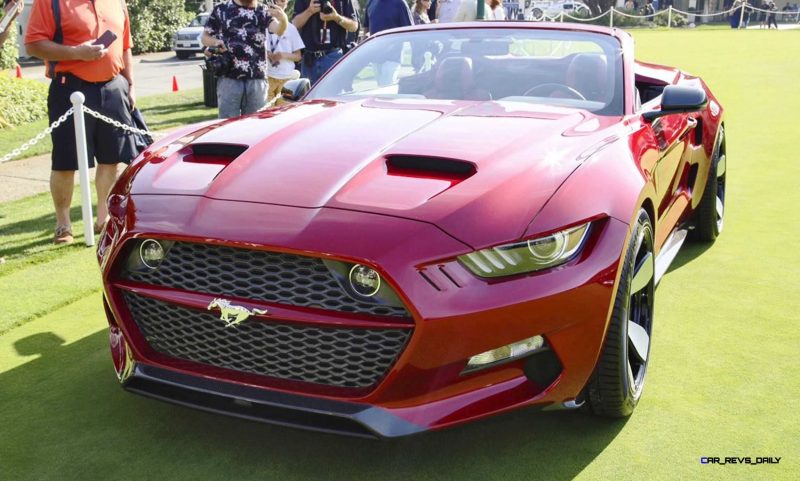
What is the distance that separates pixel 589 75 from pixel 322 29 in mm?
4788

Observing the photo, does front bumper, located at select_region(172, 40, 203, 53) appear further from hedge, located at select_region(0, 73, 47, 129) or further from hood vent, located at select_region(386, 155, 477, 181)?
hood vent, located at select_region(386, 155, 477, 181)

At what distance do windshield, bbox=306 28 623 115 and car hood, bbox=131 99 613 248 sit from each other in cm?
29

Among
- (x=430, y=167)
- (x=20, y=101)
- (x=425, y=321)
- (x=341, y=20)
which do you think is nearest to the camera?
(x=425, y=321)

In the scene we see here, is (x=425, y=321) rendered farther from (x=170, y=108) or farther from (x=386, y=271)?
(x=170, y=108)

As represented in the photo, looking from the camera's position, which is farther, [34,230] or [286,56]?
[286,56]

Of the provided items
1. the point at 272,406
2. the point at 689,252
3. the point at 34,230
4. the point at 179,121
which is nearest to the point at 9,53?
the point at 179,121

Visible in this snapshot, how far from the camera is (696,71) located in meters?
17.7

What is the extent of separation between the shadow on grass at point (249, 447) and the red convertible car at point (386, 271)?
26cm

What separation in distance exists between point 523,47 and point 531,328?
6.97 ft

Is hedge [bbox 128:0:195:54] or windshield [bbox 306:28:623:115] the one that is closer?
windshield [bbox 306:28:623:115]

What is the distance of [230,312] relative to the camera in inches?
101

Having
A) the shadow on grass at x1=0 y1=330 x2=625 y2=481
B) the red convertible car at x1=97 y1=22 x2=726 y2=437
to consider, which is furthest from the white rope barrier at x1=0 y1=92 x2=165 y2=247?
the shadow on grass at x1=0 y1=330 x2=625 y2=481

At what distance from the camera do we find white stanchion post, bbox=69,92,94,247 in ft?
17.2

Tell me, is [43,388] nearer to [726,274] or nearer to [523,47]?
[523,47]
